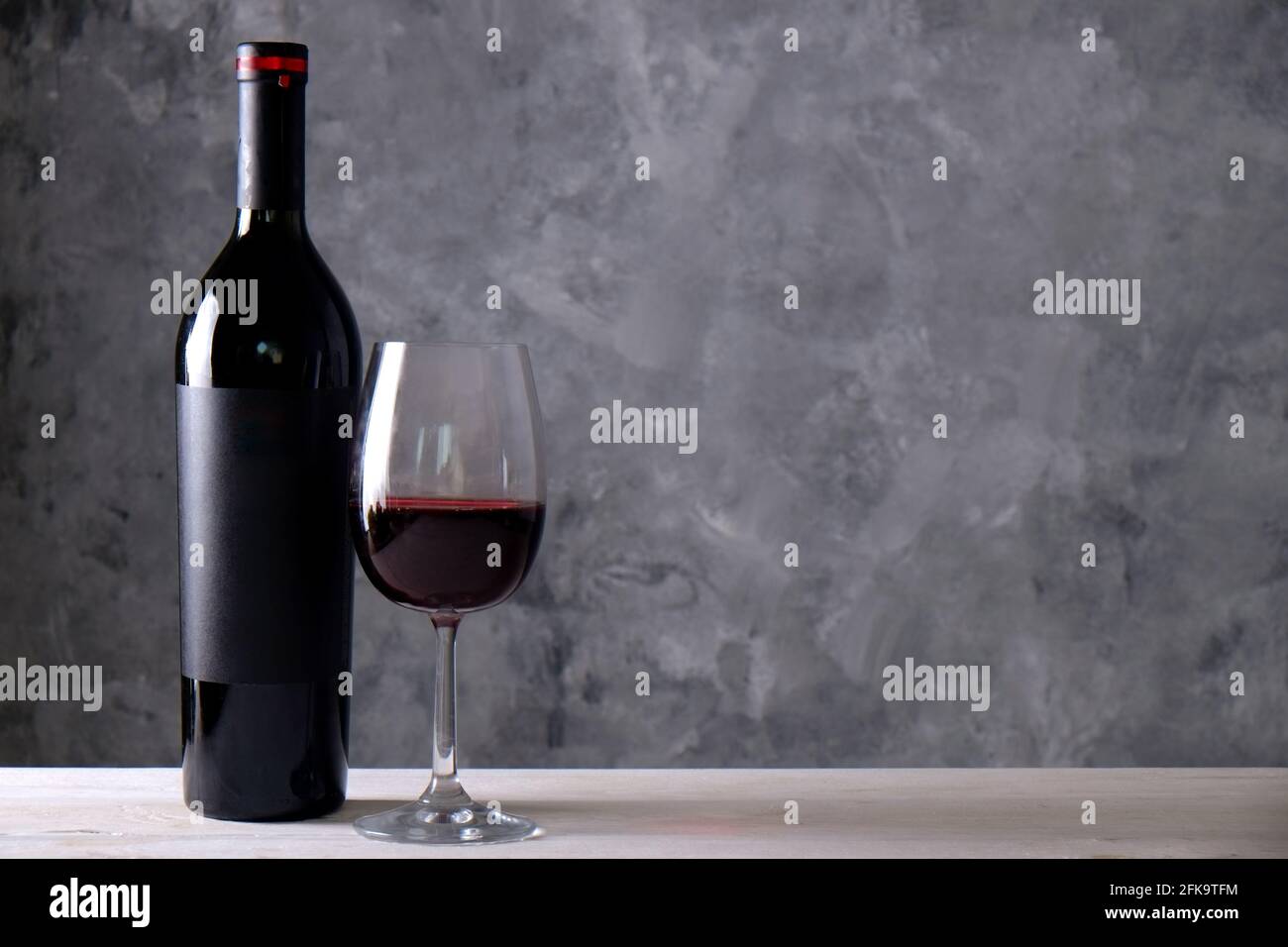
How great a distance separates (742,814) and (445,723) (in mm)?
160

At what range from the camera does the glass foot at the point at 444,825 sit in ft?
2.13

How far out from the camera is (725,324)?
2131 millimetres

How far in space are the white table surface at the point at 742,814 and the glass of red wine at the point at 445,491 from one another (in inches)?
1.8

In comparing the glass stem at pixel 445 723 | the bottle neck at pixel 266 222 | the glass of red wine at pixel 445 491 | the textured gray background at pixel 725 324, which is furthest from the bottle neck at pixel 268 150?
the textured gray background at pixel 725 324

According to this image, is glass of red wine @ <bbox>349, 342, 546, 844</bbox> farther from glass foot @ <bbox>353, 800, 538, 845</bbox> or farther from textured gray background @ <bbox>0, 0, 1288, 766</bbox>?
textured gray background @ <bbox>0, 0, 1288, 766</bbox>

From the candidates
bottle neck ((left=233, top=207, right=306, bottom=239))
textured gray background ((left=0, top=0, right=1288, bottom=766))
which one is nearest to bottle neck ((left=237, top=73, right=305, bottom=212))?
bottle neck ((left=233, top=207, right=306, bottom=239))

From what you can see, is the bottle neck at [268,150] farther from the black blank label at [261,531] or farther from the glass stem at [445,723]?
the glass stem at [445,723]

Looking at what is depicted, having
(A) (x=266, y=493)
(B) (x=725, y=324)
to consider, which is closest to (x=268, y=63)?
(A) (x=266, y=493)

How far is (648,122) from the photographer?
2129mm

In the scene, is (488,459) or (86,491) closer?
(488,459)
